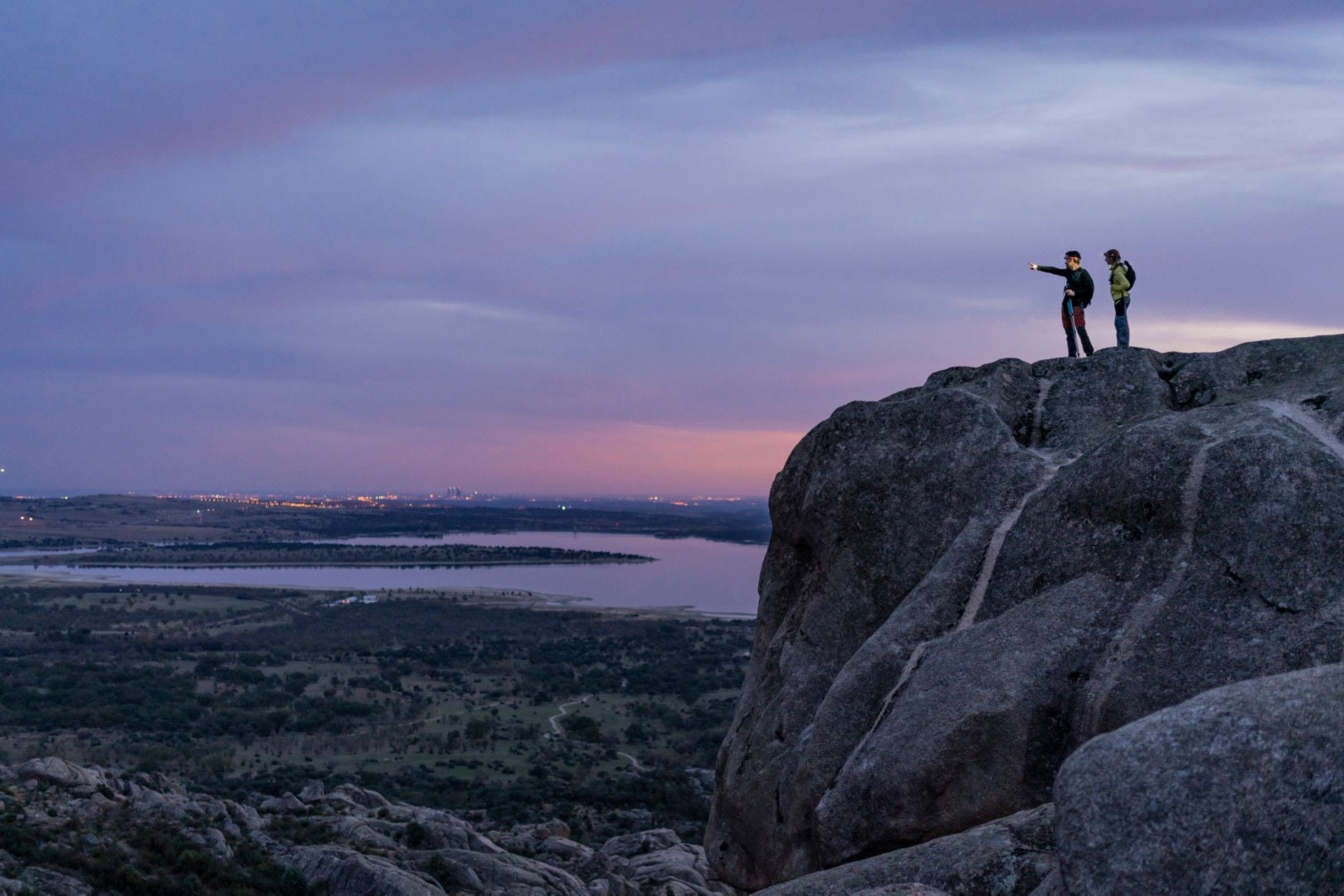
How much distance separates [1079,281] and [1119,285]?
21.9 inches

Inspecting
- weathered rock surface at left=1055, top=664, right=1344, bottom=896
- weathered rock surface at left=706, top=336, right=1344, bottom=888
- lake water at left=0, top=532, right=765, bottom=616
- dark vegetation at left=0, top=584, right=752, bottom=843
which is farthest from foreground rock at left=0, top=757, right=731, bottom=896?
lake water at left=0, top=532, right=765, bottom=616

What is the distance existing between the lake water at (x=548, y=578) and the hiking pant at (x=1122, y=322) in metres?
87.3

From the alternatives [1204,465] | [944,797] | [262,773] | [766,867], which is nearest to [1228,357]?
[1204,465]

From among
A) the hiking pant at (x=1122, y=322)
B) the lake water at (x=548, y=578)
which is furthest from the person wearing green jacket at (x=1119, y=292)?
the lake water at (x=548, y=578)

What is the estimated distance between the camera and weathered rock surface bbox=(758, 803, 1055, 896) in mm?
7551

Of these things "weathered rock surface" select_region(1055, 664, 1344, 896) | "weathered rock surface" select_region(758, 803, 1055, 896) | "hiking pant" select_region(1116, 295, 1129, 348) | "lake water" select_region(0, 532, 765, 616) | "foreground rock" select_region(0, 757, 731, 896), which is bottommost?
"lake water" select_region(0, 532, 765, 616)

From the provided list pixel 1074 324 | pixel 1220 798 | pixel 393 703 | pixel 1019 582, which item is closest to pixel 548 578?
pixel 393 703

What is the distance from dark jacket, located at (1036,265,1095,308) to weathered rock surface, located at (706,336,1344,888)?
204 cm

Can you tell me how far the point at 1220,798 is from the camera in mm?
5836

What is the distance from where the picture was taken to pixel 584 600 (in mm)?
111125

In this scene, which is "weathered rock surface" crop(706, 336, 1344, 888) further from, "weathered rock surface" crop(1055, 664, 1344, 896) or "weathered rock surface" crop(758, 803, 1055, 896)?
"weathered rock surface" crop(1055, 664, 1344, 896)

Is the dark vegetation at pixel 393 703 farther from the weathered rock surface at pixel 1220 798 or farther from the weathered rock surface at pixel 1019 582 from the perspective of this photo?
the weathered rock surface at pixel 1220 798

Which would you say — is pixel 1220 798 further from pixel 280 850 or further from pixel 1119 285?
pixel 280 850

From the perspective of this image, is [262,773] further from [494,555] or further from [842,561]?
[494,555]
